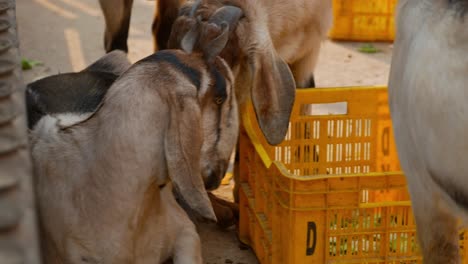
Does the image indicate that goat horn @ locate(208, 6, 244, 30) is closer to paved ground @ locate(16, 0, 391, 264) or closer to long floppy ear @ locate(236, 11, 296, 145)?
long floppy ear @ locate(236, 11, 296, 145)

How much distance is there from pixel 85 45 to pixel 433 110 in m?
5.17

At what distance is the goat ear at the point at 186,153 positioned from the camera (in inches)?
99.3

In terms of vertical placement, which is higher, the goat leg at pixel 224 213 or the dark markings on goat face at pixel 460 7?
the dark markings on goat face at pixel 460 7

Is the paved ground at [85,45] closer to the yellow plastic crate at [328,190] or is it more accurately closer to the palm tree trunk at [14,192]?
the yellow plastic crate at [328,190]

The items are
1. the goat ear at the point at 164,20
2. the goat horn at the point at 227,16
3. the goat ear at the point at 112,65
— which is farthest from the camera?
the goat ear at the point at 164,20

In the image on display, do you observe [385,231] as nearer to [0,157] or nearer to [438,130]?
[438,130]

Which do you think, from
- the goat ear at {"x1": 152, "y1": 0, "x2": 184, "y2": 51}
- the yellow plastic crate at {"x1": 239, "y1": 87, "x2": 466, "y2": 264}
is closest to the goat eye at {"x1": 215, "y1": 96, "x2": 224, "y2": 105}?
the yellow plastic crate at {"x1": 239, "y1": 87, "x2": 466, "y2": 264}

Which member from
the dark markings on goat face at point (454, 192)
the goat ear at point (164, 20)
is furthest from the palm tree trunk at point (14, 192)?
the goat ear at point (164, 20)

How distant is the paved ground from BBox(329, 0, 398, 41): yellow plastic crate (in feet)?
0.41

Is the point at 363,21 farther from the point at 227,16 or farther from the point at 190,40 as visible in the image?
the point at 190,40

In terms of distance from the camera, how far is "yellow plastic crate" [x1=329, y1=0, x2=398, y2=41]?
7.43 m

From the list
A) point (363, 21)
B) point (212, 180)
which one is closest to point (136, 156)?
point (212, 180)

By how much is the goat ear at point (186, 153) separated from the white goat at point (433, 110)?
73 centimetres

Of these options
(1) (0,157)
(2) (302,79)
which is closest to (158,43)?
(2) (302,79)
